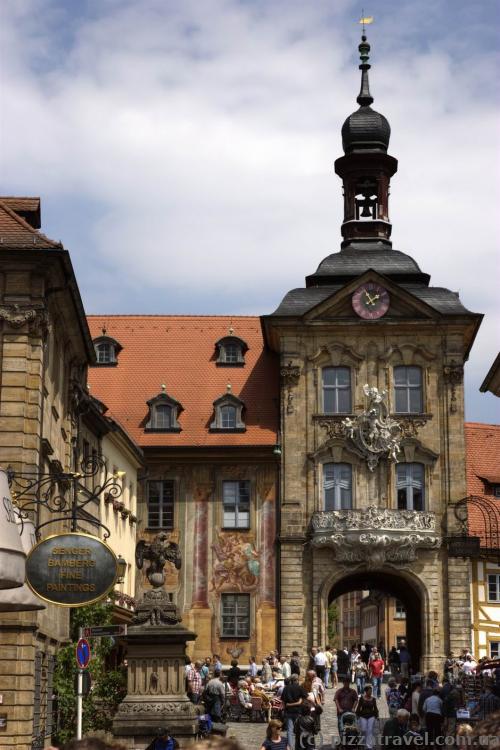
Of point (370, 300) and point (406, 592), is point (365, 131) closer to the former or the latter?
point (370, 300)

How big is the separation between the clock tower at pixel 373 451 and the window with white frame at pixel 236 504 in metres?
1.48

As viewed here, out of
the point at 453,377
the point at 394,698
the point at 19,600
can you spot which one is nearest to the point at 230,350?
the point at 453,377

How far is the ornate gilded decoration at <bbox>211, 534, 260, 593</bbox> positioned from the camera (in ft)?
156

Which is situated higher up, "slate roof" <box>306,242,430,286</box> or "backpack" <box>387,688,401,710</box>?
"slate roof" <box>306,242,430,286</box>

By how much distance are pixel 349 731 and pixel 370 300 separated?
25.8 meters

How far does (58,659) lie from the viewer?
95.3ft

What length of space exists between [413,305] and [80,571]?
32698 millimetres

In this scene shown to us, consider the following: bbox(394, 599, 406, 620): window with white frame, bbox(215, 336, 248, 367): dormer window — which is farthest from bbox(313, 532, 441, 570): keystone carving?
bbox(394, 599, 406, 620): window with white frame

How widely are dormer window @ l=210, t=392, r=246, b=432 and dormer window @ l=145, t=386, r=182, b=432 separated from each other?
1.48m

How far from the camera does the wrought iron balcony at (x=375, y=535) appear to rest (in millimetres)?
46031

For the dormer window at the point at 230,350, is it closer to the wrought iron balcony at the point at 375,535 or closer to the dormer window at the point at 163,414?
the dormer window at the point at 163,414

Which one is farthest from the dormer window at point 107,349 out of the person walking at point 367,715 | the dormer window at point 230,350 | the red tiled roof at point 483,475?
A: the person walking at point 367,715

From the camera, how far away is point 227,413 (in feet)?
164

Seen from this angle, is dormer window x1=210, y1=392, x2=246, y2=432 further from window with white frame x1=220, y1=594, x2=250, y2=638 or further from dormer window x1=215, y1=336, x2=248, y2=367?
window with white frame x1=220, y1=594, x2=250, y2=638
